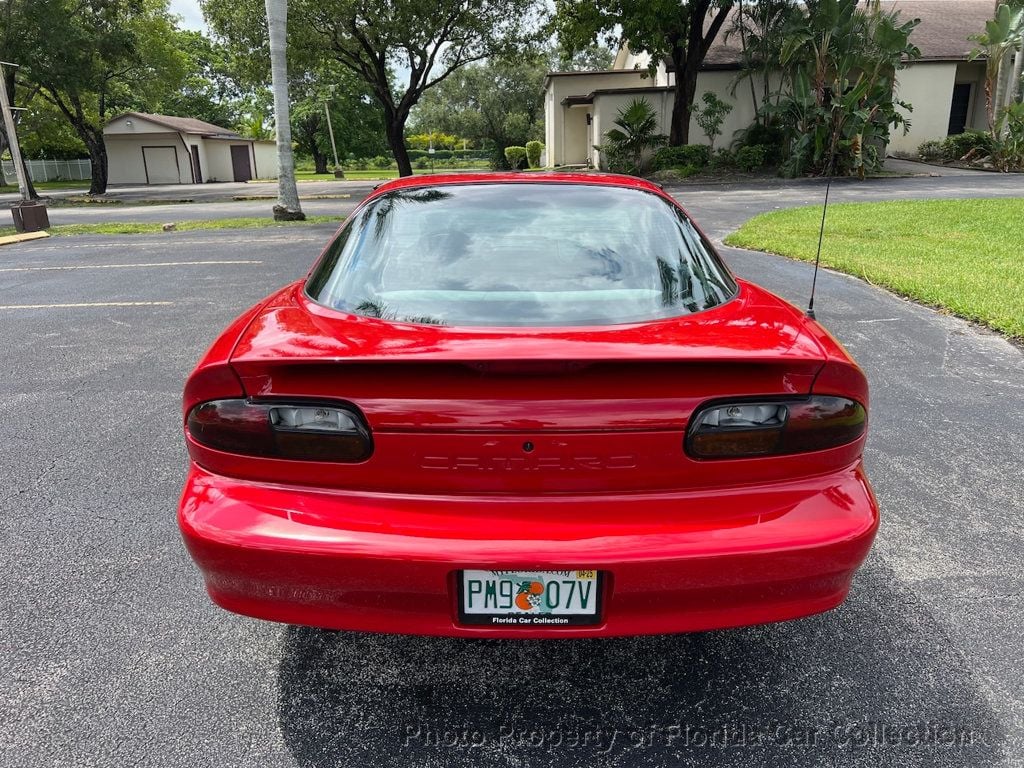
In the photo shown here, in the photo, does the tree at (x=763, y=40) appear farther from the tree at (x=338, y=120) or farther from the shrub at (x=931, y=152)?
the tree at (x=338, y=120)

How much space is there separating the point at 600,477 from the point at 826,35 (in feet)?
77.1

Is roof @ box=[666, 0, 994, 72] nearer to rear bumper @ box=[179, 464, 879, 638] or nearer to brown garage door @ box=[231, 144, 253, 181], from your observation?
rear bumper @ box=[179, 464, 879, 638]

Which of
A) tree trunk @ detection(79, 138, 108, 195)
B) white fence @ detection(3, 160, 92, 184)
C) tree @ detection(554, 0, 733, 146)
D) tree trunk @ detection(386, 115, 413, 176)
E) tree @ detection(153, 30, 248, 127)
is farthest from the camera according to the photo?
tree @ detection(153, 30, 248, 127)

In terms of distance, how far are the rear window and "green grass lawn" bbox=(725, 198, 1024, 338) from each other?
15.3ft

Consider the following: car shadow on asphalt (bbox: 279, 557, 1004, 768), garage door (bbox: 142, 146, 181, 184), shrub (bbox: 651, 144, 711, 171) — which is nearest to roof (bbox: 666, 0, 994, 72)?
shrub (bbox: 651, 144, 711, 171)

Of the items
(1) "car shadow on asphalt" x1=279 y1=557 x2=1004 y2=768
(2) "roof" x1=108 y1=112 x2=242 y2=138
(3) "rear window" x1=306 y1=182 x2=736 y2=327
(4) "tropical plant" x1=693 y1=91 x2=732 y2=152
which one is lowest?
(1) "car shadow on asphalt" x1=279 y1=557 x2=1004 y2=768

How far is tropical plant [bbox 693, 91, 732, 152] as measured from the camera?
84.9 ft

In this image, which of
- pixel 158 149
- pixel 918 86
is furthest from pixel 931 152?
pixel 158 149

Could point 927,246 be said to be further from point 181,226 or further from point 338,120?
point 338,120

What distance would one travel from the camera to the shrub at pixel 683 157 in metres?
25.2

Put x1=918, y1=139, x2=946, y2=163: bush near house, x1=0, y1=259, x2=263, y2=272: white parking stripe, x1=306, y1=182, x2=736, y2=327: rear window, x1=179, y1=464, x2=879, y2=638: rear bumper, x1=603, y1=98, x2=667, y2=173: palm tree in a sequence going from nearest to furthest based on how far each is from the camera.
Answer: x1=179, y1=464, x2=879, y2=638: rear bumper < x1=306, y1=182, x2=736, y2=327: rear window < x1=0, y1=259, x2=263, y2=272: white parking stripe < x1=603, y1=98, x2=667, y2=173: palm tree < x1=918, y1=139, x2=946, y2=163: bush near house

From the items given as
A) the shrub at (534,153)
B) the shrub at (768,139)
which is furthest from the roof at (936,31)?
the shrub at (534,153)

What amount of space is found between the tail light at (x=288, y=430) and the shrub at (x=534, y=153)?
42.0 m

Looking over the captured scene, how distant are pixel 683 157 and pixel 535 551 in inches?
1008
